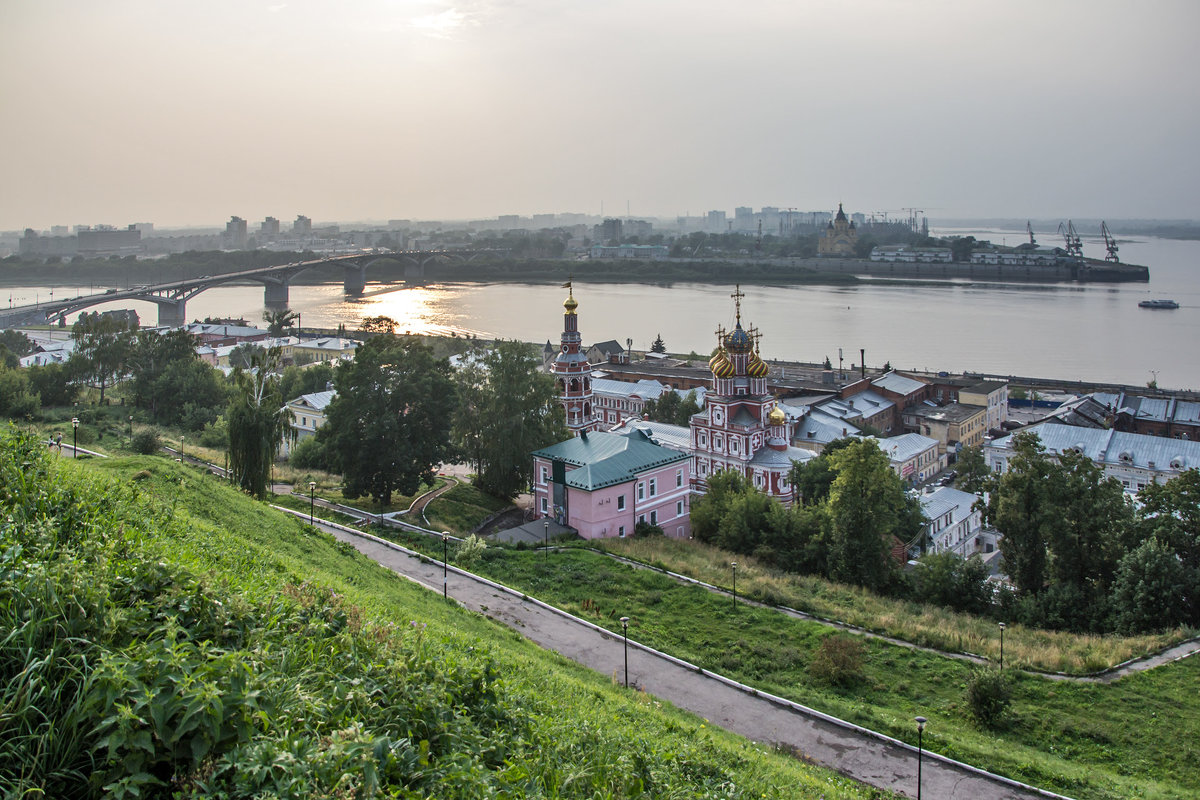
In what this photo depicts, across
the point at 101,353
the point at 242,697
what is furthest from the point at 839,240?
the point at 242,697

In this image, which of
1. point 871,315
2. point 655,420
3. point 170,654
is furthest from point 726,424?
point 871,315

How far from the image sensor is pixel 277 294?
159 ft

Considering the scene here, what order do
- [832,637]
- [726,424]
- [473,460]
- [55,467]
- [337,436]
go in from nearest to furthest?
[55,467]
[832,637]
[337,436]
[473,460]
[726,424]

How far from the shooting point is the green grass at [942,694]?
5.19 metres

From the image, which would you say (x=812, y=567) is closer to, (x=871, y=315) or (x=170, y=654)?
(x=170, y=654)

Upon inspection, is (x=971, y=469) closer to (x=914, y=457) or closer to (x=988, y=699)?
(x=914, y=457)

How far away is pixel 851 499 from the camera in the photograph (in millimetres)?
10039

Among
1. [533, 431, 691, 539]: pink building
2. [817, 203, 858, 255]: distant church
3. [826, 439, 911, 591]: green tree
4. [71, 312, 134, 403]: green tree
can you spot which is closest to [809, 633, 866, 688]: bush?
[826, 439, 911, 591]: green tree

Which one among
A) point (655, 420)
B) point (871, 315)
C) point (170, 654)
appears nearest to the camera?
point (170, 654)

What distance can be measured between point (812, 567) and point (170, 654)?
9.00 meters

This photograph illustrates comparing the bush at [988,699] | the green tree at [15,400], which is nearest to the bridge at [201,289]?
the green tree at [15,400]

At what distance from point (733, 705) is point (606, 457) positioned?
626 cm

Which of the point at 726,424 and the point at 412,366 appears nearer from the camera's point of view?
the point at 412,366

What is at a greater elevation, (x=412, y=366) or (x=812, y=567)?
(x=412, y=366)
